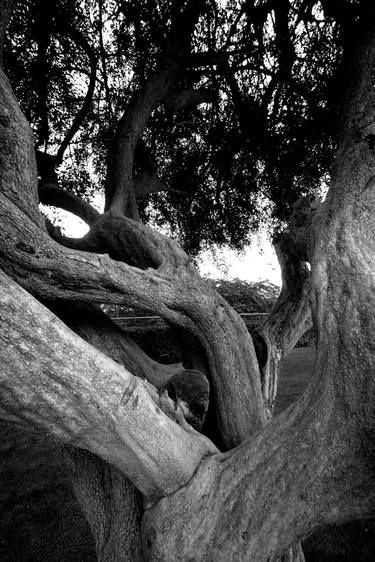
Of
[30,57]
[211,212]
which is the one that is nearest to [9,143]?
[30,57]

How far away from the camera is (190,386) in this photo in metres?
2.39

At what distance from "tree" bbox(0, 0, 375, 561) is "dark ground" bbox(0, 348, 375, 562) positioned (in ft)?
2.33

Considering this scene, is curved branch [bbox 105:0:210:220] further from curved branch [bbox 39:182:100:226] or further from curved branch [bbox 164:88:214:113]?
curved branch [bbox 164:88:214:113]

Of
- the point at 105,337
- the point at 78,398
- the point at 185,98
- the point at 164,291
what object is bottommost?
the point at 78,398

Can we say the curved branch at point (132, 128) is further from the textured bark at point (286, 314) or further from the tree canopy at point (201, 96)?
the textured bark at point (286, 314)

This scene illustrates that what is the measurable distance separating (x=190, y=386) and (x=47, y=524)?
6.19 feet

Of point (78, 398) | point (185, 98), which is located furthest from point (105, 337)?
point (185, 98)

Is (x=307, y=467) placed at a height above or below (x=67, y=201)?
below

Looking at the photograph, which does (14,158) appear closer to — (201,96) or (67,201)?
(67,201)

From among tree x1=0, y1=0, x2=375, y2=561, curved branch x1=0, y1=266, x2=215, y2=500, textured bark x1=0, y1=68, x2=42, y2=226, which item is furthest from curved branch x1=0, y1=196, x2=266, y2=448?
curved branch x1=0, y1=266, x2=215, y2=500

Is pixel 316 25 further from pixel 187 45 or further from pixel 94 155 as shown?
pixel 94 155

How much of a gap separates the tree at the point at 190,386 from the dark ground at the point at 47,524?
0.71 meters

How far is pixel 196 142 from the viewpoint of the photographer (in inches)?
232

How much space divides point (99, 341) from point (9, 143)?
1.38 meters
